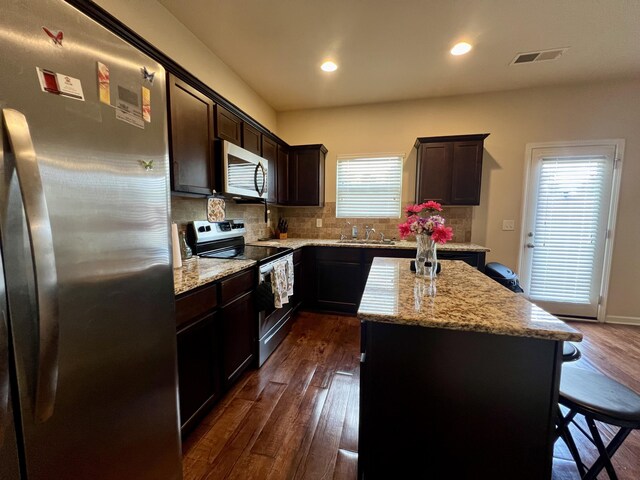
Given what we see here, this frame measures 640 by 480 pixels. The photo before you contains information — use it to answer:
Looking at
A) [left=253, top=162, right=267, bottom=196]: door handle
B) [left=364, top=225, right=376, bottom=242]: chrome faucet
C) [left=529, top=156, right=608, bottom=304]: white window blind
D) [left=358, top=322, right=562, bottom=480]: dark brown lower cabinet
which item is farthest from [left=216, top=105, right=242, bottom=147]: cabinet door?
[left=529, top=156, right=608, bottom=304]: white window blind

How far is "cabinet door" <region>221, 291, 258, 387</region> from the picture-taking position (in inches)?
68.7

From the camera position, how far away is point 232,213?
2902mm

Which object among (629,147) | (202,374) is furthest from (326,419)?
(629,147)

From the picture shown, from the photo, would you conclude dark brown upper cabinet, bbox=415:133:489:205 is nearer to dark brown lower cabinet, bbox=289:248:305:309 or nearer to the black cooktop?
dark brown lower cabinet, bbox=289:248:305:309

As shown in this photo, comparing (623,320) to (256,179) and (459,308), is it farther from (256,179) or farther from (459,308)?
(256,179)

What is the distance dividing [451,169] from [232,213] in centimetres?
263

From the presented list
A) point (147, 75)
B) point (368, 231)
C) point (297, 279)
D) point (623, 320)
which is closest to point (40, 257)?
point (147, 75)

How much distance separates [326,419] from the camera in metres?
1.65

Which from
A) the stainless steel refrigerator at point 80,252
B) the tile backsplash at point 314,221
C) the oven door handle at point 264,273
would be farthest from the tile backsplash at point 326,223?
the stainless steel refrigerator at point 80,252

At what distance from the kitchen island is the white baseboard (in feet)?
11.1

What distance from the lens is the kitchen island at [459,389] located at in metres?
0.94

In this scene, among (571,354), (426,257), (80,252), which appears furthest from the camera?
(426,257)

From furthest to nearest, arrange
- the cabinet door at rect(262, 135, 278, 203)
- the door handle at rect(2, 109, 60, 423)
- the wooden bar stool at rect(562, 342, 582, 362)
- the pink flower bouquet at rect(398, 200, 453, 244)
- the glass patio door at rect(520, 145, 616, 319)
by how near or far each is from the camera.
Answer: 1. the glass patio door at rect(520, 145, 616, 319)
2. the cabinet door at rect(262, 135, 278, 203)
3. the pink flower bouquet at rect(398, 200, 453, 244)
4. the wooden bar stool at rect(562, 342, 582, 362)
5. the door handle at rect(2, 109, 60, 423)

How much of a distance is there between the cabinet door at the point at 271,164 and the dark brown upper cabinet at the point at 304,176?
1.27 feet
